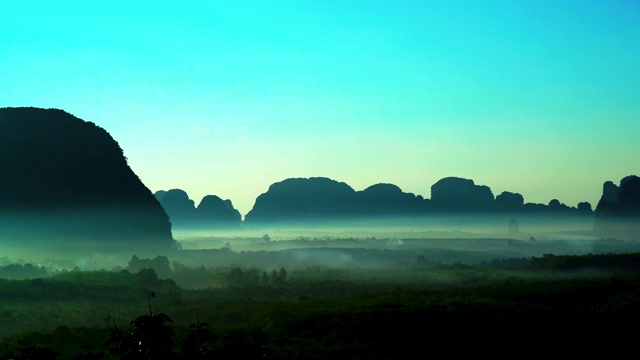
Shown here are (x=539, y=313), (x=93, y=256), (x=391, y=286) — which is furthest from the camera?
(x=93, y=256)

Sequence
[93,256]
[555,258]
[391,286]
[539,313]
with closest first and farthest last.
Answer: [539,313] < [391,286] < [555,258] < [93,256]

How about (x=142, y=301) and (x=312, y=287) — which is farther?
(x=312, y=287)

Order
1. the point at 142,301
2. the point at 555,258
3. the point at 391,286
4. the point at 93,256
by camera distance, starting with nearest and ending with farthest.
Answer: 1. the point at 142,301
2. the point at 391,286
3. the point at 555,258
4. the point at 93,256

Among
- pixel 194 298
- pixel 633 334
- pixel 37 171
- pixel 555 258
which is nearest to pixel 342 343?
pixel 633 334

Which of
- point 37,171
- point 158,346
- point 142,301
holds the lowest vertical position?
point 142,301

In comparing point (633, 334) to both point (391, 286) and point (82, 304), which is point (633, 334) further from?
point (82, 304)

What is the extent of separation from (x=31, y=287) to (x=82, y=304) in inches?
453

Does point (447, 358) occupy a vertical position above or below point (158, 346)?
below

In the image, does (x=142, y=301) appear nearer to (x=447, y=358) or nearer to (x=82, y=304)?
(x=82, y=304)

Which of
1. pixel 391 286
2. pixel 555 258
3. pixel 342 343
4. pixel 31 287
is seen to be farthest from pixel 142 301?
pixel 555 258

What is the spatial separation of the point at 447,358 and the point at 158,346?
34850mm

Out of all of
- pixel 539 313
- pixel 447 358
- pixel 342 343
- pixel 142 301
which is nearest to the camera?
pixel 447 358

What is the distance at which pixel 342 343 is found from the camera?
153 ft

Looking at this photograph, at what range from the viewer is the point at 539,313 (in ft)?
181
